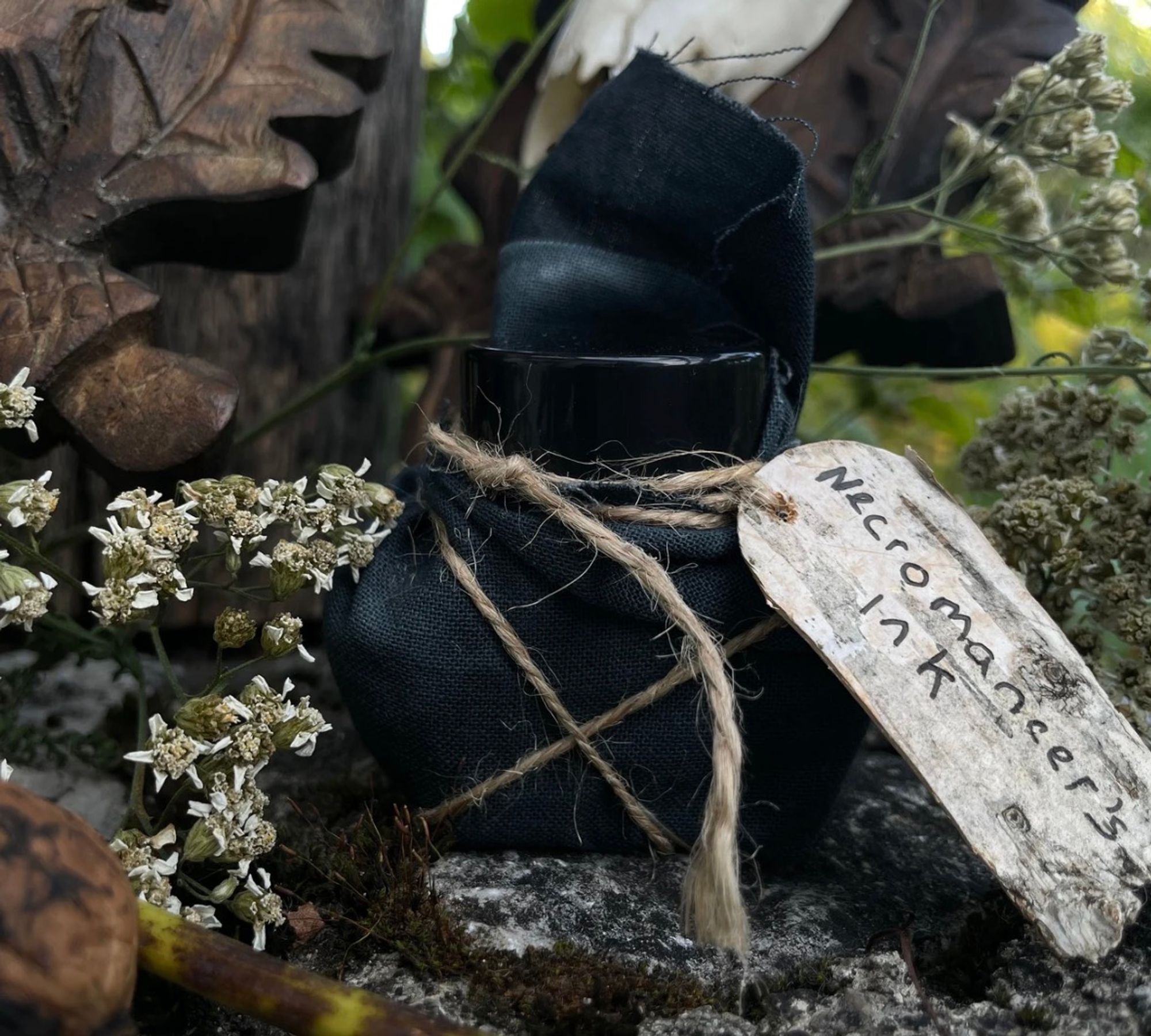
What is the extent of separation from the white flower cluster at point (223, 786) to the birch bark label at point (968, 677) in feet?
1.25

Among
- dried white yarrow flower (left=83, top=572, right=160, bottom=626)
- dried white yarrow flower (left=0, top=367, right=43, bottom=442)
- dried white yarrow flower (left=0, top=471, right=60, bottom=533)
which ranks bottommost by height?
dried white yarrow flower (left=83, top=572, right=160, bottom=626)

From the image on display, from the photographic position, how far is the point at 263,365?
5.10 feet

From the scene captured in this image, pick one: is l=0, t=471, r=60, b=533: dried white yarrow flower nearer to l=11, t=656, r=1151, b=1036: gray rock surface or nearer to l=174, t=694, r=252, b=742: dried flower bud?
l=174, t=694, r=252, b=742: dried flower bud

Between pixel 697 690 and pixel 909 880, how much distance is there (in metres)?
0.27

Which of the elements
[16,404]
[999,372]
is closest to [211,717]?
[16,404]

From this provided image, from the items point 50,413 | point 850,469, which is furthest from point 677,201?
point 50,413

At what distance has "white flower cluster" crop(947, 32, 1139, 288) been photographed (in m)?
1.10

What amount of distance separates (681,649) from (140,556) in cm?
42

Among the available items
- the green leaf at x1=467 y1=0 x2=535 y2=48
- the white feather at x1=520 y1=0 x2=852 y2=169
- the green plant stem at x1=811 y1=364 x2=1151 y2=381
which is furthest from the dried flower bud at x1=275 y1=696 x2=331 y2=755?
the green leaf at x1=467 y1=0 x2=535 y2=48

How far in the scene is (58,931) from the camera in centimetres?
61

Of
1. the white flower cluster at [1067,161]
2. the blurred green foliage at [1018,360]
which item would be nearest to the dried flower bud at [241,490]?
the white flower cluster at [1067,161]

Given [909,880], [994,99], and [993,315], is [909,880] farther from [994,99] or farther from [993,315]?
[994,99]

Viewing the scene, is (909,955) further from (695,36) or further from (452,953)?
(695,36)

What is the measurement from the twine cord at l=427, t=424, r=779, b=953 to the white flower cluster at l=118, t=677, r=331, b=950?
0.55 feet
